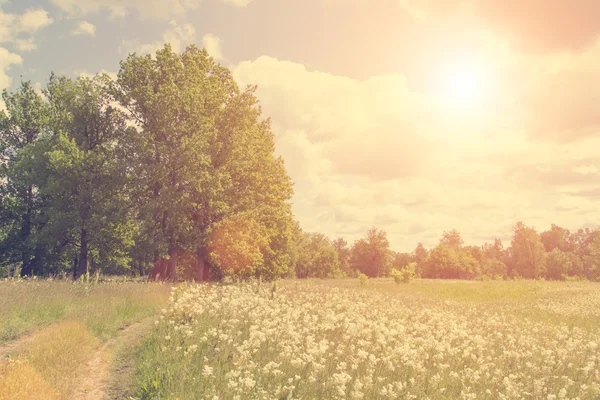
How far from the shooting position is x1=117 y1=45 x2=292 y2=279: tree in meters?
26.0

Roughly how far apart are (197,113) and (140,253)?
1047 cm

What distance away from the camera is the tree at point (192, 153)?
85.3 ft

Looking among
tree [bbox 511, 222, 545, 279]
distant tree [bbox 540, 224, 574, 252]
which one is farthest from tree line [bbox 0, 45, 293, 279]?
distant tree [bbox 540, 224, 574, 252]

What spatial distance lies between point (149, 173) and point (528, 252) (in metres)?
102

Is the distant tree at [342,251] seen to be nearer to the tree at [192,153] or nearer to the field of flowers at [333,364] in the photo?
the tree at [192,153]

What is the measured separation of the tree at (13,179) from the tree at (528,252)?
101 m

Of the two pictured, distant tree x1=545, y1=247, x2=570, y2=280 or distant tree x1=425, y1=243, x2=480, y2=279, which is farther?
distant tree x1=545, y1=247, x2=570, y2=280

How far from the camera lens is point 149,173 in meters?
26.3

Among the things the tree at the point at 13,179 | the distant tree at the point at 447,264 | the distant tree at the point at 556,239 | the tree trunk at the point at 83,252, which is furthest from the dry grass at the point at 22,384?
the distant tree at the point at 556,239

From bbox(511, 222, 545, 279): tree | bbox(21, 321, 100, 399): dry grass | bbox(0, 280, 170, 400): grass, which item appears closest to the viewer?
bbox(0, 280, 170, 400): grass

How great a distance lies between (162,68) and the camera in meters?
28.7

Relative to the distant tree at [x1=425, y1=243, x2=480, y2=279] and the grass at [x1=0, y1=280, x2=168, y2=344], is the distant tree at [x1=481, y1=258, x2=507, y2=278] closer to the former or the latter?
the distant tree at [x1=425, y1=243, x2=480, y2=279]

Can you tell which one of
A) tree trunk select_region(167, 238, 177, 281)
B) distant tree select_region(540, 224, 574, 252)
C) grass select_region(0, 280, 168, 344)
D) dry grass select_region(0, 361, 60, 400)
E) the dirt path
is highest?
distant tree select_region(540, 224, 574, 252)

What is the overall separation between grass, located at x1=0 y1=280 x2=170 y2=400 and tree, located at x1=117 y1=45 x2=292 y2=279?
7805 mm
